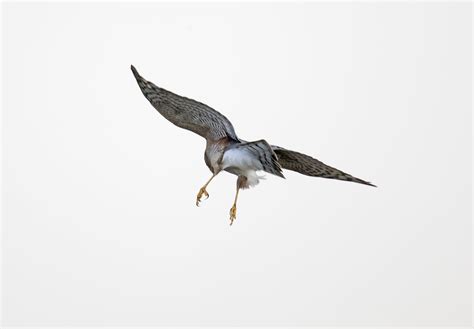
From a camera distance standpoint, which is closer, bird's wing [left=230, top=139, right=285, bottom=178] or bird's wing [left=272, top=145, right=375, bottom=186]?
bird's wing [left=230, top=139, right=285, bottom=178]

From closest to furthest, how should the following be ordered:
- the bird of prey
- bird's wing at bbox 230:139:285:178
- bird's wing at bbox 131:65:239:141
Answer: bird's wing at bbox 230:139:285:178, the bird of prey, bird's wing at bbox 131:65:239:141

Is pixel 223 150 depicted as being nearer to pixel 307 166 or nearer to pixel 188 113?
pixel 188 113

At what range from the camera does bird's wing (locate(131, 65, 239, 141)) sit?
406 inches

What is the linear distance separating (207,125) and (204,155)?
1.24ft

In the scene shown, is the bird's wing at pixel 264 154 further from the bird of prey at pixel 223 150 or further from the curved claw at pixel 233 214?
the curved claw at pixel 233 214

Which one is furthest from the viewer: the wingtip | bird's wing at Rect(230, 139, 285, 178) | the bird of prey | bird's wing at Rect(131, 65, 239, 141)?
bird's wing at Rect(131, 65, 239, 141)

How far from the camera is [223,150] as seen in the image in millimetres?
10305

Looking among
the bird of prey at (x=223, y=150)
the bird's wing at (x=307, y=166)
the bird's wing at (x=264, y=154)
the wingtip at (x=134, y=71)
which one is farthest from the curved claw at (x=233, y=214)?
the wingtip at (x=134, y=71)

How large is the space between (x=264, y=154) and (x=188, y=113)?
4.40 ft

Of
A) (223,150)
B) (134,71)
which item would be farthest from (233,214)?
(134,71)

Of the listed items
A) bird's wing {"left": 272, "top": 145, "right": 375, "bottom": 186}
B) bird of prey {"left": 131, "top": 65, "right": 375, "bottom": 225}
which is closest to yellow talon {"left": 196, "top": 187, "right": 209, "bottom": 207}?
bird of prey {"left": 131, "top": 65, "right": 375, "bottom": 225}

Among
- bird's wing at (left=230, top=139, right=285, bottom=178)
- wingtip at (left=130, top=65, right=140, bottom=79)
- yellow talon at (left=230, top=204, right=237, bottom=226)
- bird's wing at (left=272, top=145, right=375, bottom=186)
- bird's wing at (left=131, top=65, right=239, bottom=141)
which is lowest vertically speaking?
yellow talon at (left=230, top=204, right=237, bottom=226)

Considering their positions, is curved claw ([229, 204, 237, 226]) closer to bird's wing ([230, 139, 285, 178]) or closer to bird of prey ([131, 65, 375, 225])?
bird of prey ([131, 65, 375, 225])

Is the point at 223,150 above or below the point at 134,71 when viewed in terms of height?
below
